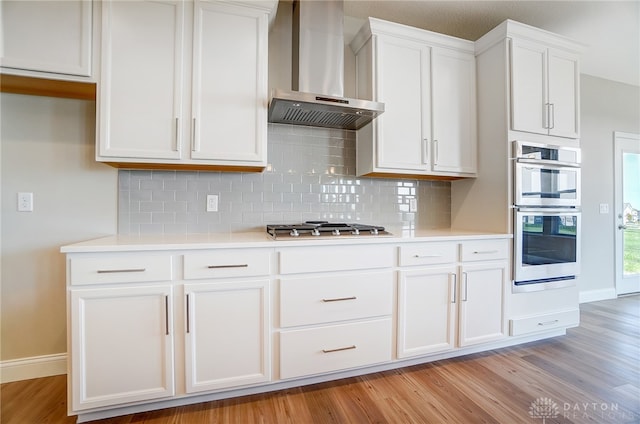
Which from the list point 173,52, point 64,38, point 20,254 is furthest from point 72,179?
point 173,52

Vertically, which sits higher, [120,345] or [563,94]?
[563,94]

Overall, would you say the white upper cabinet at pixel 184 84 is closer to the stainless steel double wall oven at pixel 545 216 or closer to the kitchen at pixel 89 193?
the kitchen at pixel 89 193

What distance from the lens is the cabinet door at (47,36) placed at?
1.58 meters

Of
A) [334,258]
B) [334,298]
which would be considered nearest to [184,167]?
[334,258]

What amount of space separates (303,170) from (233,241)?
98cm

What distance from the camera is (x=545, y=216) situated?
2.39m

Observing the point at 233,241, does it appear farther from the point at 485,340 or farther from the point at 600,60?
the point at 600,60

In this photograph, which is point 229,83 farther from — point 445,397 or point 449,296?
point 445,397

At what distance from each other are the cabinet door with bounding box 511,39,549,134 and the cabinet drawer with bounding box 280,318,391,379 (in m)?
1.93

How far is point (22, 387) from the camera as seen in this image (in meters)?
1.78

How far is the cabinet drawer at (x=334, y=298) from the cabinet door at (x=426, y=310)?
13cm

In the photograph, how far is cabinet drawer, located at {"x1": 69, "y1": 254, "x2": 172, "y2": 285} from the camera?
1.45 m

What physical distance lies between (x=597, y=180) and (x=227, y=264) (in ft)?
14.2

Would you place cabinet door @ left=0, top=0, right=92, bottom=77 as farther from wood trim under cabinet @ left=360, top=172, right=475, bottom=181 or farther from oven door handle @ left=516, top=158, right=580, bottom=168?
oven door handle @ left=516, top=158, right=580, bottom=168
